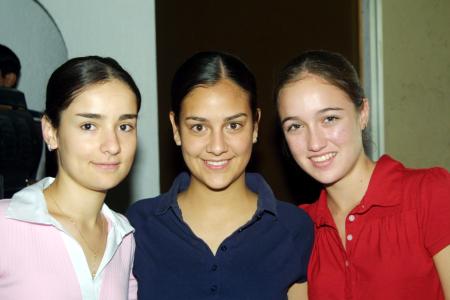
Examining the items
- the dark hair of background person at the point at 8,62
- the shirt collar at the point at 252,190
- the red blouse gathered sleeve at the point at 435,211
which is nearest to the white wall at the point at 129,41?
the dark hair of background person at the point at 8,62

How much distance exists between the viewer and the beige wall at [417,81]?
9.56 feet

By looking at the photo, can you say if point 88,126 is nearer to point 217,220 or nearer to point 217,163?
point 217,163

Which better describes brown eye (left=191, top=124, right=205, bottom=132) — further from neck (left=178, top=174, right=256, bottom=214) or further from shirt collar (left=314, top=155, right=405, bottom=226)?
shirt collar (left=314, top=155, right=405, bottom=226)

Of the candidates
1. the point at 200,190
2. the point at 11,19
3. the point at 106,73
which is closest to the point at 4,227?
the point at 106,73

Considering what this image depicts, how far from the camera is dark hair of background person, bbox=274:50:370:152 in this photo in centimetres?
178

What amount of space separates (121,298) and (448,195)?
3.35ft

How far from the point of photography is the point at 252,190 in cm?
202

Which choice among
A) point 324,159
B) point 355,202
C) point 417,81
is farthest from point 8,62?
point 417,81

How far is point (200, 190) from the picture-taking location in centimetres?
191

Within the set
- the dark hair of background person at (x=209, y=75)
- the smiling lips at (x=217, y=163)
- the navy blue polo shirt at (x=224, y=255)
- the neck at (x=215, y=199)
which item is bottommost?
the navy blue polo shirt at (x=224, y=255)

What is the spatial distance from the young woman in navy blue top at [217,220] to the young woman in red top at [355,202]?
0.12 metres

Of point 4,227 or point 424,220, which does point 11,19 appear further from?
point 424,220

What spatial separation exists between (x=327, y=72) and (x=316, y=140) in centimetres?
23

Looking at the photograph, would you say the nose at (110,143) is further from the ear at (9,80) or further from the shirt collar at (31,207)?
the ear at (9,80)
